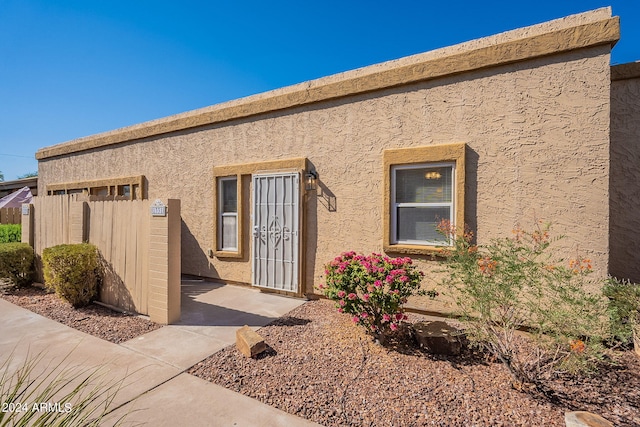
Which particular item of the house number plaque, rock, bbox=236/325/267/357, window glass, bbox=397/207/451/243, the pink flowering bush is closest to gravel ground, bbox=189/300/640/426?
rock, bbox=236/325/267/357

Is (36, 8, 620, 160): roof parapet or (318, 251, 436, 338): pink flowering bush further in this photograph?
(36, 8, 620, 160): roof parapet

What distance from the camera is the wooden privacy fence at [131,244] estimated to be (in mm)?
4832

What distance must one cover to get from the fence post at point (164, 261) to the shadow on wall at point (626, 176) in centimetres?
728

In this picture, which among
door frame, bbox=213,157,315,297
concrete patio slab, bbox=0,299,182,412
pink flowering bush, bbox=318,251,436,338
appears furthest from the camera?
door frame, bbox=213,157,315,297

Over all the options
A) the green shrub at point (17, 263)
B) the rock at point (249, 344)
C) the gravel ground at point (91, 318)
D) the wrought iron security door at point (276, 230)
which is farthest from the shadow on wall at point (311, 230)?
the green shrub at point (17, 263)

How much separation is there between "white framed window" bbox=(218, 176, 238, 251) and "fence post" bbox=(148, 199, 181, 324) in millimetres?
2449

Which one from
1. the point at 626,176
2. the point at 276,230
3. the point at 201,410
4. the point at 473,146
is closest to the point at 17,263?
the point at 276,230

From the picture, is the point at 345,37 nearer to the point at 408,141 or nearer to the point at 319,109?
the point at 319,109

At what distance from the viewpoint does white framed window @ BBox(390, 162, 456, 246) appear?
201 inches

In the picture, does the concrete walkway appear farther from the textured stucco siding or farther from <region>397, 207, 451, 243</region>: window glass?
<region>397, 207, 451, 243</region>: window glass

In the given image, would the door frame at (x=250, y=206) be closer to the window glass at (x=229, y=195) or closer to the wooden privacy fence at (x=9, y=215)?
the window glass at (x=229, y=195)

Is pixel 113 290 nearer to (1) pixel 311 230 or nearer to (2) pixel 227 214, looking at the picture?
(2) pixel 227 214

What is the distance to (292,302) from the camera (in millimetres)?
6129

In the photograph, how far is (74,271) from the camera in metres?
5.38
